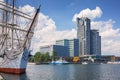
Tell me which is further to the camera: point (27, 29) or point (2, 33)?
point (2, 33)

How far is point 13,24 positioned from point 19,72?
1845 cm

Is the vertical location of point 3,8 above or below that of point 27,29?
above

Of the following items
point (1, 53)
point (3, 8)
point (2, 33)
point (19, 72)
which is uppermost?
point (3, 8)

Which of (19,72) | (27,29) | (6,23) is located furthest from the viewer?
(6,23)

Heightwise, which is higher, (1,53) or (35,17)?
(35,17)

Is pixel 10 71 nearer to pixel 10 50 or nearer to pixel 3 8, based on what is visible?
pixel 10 50

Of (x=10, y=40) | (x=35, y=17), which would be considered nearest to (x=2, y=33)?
(x=10, y=40)

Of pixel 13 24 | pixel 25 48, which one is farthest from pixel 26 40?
pixel 13 24

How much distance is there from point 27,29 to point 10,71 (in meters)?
15.9

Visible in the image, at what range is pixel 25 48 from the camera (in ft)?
309

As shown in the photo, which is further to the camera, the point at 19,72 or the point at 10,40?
the point at 10,40

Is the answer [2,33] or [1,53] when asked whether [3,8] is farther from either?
[1,53]

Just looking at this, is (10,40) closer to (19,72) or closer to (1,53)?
(1,53)

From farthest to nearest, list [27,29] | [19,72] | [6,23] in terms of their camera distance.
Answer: [6,23] → [27,29] → [19,72]
